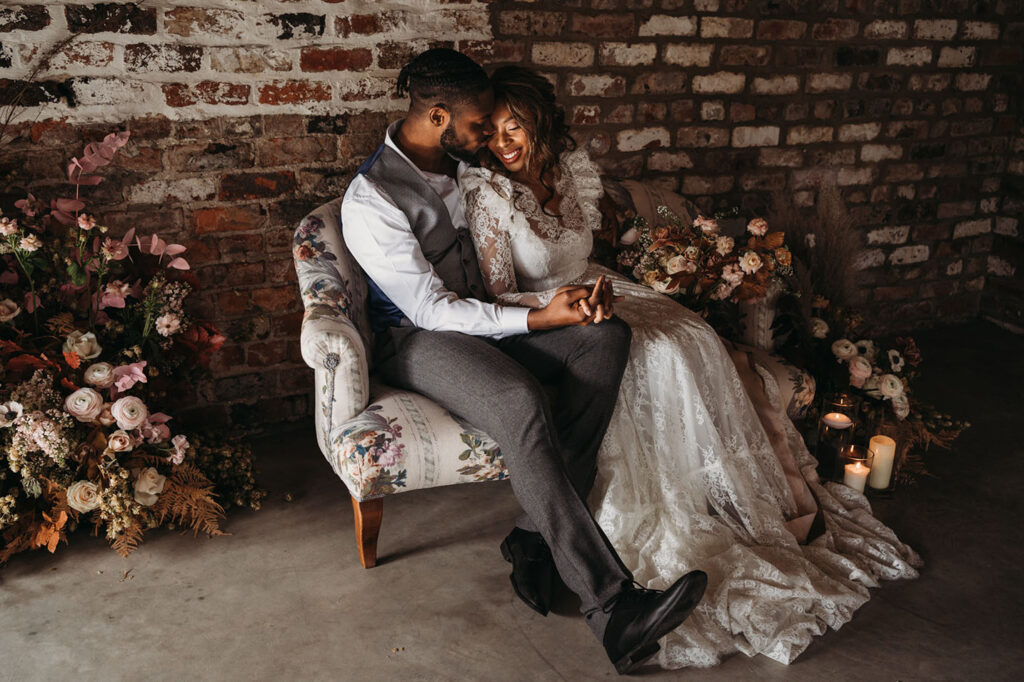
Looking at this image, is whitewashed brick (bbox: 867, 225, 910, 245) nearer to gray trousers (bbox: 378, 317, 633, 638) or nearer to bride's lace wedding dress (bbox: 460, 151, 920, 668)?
bride's lace wedding dress (bbox: 460, 151, 920, 668)

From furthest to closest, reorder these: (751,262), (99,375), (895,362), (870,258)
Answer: (870,258)
(895,362)
(751,262)
(99,375)

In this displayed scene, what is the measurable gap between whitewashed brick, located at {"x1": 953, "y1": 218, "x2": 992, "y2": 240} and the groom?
9.40 ft

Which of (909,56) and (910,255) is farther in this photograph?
(910,255)

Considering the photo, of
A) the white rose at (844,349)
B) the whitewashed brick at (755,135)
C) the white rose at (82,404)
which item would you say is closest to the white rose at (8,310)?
the white rose at (82,404)

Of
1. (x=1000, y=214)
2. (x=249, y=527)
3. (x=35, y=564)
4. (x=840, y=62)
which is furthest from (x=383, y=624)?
(x=1000, y=214)

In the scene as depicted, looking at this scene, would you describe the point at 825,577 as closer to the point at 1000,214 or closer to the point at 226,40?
the point at 226,40

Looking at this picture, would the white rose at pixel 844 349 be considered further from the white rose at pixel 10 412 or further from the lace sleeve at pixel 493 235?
the white rose at pixel 10 412

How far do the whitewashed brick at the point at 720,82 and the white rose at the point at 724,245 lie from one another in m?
1.08

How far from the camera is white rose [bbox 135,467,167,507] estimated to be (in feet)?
7.73

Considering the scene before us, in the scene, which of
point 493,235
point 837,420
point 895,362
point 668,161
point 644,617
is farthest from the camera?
point 668,161

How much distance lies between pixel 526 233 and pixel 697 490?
0.85 meters

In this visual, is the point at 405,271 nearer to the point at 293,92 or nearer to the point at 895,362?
the point at 293,92

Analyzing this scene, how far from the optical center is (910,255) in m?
4.22

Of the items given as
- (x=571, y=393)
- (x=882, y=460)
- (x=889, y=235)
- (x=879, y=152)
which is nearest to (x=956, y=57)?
(x=879, y=152)
